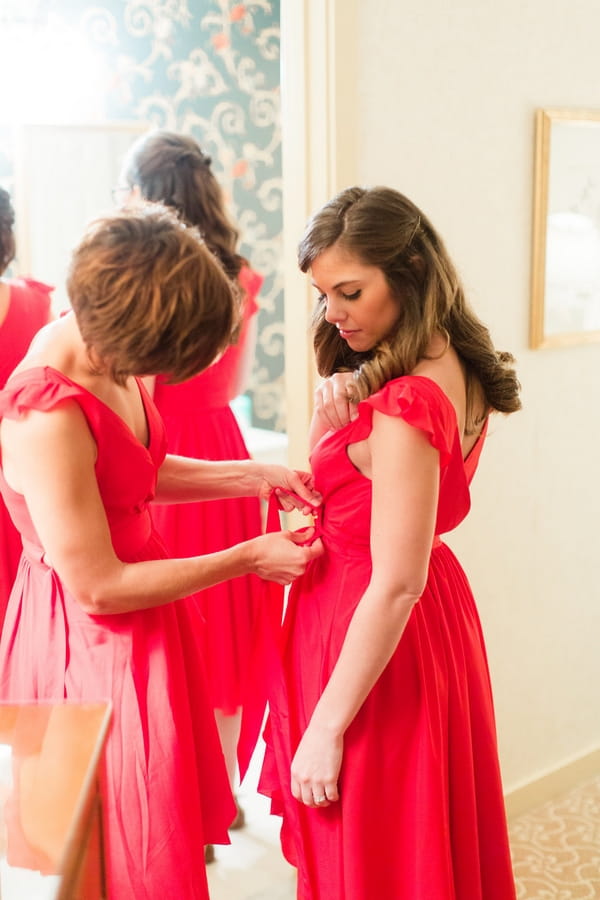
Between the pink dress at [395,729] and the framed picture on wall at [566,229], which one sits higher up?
the framed picture on wall at [566,229]

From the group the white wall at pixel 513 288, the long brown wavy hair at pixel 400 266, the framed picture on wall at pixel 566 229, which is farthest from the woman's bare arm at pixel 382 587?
the framed picture on wall at pixel 566 229

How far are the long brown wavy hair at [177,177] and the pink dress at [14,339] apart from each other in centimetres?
34

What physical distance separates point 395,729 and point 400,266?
703 mm

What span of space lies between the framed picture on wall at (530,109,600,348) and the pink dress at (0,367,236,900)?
4.36 feet

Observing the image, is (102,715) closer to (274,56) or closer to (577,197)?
(577,197)

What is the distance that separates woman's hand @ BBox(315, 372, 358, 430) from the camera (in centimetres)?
151

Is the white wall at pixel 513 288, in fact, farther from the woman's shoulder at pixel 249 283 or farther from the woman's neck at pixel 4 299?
the woman's neck at pixel 4 299

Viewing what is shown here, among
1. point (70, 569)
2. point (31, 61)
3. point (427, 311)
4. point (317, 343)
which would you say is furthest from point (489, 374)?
point (31, 61)

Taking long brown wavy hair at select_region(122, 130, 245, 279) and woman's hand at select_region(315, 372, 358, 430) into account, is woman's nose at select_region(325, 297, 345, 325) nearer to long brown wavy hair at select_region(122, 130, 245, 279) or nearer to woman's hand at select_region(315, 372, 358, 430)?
woman's hand at select_region(315, 372, 358, 430)

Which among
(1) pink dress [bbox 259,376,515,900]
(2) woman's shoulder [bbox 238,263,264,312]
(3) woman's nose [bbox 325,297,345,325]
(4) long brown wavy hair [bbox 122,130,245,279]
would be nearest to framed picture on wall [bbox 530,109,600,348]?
(2) woman's shoulder [bbox 238,263,264,312]

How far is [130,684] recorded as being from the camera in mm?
1488

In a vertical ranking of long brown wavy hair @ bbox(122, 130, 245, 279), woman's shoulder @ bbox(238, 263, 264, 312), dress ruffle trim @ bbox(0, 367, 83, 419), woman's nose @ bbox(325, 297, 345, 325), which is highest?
long brown wavy hair @ bbox(122, 130, 245, 279)

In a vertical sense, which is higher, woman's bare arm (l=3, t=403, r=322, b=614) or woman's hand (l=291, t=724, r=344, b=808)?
woman's bare arm (l=3, t=403, r=322, b=614)

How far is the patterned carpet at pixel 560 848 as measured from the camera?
92.6 inches
